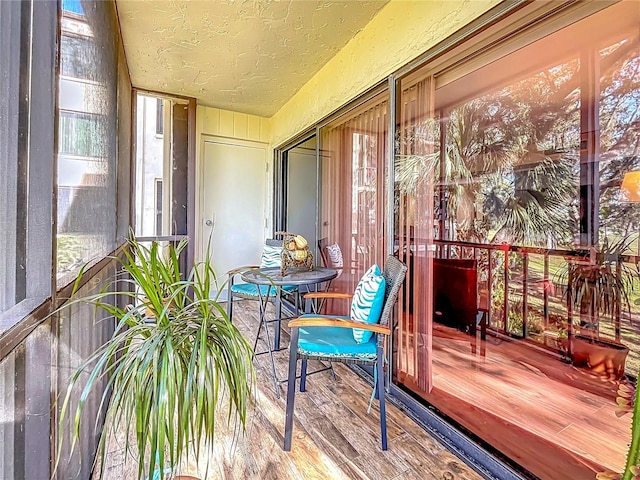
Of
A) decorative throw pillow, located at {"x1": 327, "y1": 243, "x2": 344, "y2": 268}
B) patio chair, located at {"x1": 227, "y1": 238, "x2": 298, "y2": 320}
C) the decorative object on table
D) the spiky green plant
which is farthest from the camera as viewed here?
decorative throw pillow, located at {"x1": 327, "y1": 243, "x2": 344, "y2": 268}

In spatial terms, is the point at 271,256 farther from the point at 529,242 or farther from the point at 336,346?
the point at 529,242

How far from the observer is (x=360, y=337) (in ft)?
5.70

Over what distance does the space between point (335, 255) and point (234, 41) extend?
2056 millimetres

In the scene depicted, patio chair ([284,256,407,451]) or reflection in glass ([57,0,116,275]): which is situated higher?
reflection in glass ([57,0,116,275])

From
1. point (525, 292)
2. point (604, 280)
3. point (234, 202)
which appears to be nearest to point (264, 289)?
point (234, 202)

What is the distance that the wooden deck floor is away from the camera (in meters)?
1.45

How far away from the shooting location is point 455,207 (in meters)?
2.69

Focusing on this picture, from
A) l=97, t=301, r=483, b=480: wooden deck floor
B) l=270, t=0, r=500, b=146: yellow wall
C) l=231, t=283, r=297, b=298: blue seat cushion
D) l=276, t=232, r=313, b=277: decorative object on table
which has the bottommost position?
l=97, t=301, r=483, b=480: wooden deck floor


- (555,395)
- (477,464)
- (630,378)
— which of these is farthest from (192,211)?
(630,378)

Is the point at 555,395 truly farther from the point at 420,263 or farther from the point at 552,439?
the point at 420,263

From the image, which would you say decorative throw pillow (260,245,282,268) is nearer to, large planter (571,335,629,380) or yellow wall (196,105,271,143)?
yellow wall (196,105,271,143)

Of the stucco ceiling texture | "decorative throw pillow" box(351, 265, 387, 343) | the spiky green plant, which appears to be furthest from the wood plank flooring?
the stucco ceiling texture

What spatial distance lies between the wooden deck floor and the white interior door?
2.83m

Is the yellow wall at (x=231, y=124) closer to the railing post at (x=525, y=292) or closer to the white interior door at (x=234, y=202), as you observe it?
the white interior door at (x=234, y=202)
